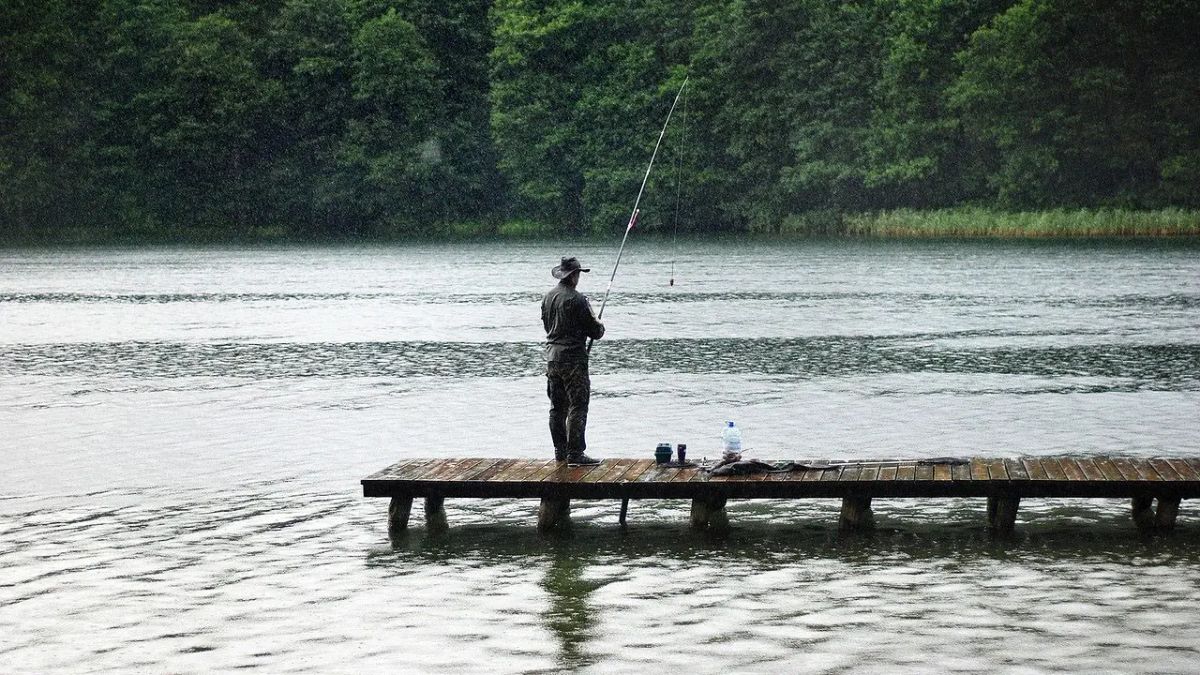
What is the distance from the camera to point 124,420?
21250mm

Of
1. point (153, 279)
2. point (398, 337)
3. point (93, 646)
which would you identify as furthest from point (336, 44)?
point (93, 646)

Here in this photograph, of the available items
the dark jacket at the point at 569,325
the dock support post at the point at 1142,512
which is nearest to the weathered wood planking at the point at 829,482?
the dock support post at the point at 1142,512

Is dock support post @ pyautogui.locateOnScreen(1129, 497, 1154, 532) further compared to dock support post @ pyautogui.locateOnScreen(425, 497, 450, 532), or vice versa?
dock support post @ pyautogui.locateOnScreen(425, 497, 450, 532)

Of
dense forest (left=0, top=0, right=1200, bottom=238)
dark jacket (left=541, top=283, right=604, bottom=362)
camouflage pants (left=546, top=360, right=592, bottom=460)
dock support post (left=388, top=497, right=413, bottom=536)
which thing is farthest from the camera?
dense forest (left=0, top=0, right=1200, bottom=238)

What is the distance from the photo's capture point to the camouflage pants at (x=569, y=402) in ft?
45.4

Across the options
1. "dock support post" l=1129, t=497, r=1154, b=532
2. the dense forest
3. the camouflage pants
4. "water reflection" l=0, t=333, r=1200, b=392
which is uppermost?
the dense forest

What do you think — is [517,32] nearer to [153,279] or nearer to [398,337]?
[153,279]

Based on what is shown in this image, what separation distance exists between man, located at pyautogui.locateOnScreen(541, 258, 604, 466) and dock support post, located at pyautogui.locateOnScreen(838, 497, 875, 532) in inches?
85.1

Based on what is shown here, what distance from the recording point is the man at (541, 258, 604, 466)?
13719 mm

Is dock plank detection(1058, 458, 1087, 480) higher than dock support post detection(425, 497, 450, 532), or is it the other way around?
dock plank detection(1058, 458, 1087, 480)

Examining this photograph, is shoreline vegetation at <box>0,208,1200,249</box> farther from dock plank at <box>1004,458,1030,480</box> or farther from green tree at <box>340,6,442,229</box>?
dock plank at <box>1004,458,1030,480</box>

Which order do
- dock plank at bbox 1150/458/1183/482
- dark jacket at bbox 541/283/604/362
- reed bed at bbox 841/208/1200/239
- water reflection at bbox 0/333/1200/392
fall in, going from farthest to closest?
reed bed at bbox 841/208/1200/239 → water reflection at bbox 0/333/1200/392 → dark jacket at bbox 541/283/604/362 → dock plank at bbox 1150/458/1183/482


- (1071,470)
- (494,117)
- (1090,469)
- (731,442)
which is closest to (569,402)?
(731,442)

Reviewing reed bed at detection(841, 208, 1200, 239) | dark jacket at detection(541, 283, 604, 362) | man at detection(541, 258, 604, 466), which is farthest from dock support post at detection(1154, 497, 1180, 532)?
reed bed at detection(841, 208, 1200, 239)
